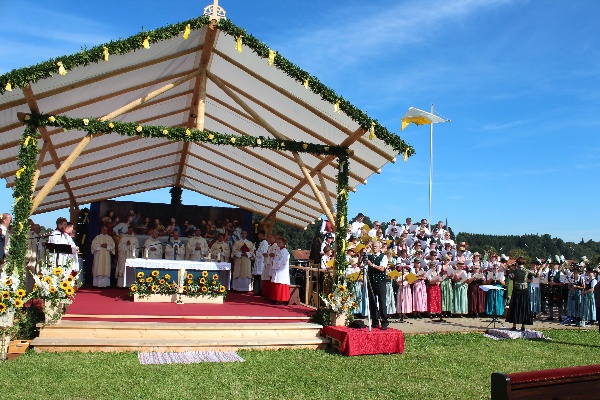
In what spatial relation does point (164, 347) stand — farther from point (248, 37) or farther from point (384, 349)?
point (248, 37)

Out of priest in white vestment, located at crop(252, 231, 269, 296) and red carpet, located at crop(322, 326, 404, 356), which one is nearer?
red carpet, located at crop(322, 326, 404, 356)

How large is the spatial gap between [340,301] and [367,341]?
3.74ft

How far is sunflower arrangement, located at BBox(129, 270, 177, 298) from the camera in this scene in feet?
41.3

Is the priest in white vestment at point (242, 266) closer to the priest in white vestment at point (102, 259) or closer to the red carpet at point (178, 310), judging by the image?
the red carpet at point (178, 310)

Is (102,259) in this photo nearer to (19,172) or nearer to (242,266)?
(242,266)

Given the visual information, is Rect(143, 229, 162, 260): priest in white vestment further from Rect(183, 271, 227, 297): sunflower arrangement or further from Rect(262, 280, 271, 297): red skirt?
Rect(183, 271, 227, 297): sunflower arrangement

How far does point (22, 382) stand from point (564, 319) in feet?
51.6

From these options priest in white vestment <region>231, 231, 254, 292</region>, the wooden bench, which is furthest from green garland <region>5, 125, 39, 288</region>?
the wooden bench

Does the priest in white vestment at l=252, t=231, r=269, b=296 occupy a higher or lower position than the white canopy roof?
lower

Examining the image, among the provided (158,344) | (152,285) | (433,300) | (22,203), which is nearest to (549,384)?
(158,344)

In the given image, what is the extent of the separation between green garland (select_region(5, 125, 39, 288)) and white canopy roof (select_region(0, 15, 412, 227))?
2.31ft

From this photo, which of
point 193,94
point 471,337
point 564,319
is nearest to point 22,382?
point 193,94

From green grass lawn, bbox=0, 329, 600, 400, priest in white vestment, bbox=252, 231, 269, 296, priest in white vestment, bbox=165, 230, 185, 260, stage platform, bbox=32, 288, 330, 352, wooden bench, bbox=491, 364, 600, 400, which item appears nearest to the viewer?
wooden bench, bbox=491, 364, 600, 400

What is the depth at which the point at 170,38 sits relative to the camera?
377 inches
